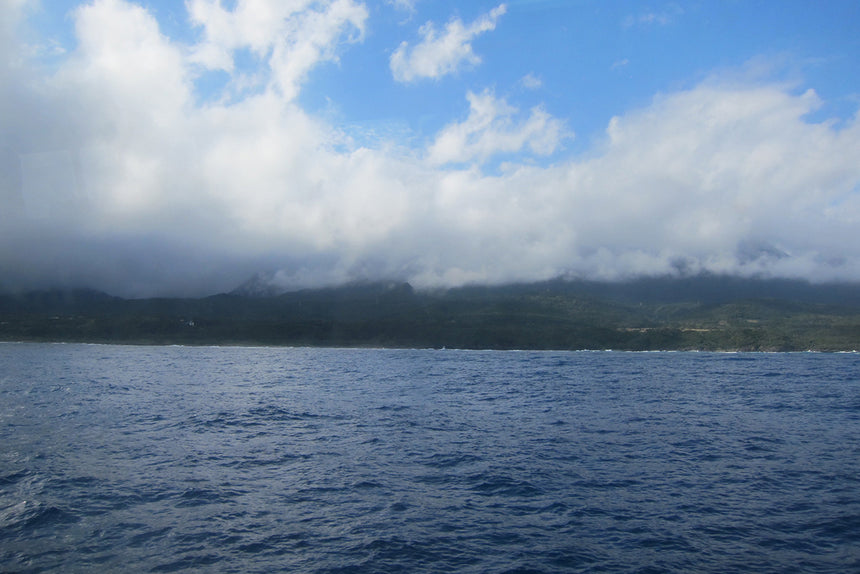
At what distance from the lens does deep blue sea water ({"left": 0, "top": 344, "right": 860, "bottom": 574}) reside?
67.5 feet

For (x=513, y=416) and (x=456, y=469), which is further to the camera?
(x=513, y=416)

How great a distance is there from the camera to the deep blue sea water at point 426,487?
2056 centimetres

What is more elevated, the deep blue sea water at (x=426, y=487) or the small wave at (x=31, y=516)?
the small wave at (x=31, y=516)

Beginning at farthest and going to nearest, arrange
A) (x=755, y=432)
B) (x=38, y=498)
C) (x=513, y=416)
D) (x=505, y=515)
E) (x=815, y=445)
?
(x=513, y=416) → (x=755, y=432) → (x=815, y=445) → (x=38, y=498) → (x=505, y=515)

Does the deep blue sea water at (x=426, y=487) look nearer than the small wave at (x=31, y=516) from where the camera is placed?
Yes

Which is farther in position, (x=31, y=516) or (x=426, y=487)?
(x=426, y=487)

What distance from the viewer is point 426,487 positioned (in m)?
29.3

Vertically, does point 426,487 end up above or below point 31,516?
below

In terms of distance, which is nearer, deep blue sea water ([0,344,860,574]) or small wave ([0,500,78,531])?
deep blue sea water ([0,344,860,574])

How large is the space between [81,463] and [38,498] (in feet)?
23.4

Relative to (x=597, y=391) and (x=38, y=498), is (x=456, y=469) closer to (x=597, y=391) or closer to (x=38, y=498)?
(x=38, y=498)

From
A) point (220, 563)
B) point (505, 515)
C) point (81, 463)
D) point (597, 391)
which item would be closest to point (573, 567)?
point (505, 515)

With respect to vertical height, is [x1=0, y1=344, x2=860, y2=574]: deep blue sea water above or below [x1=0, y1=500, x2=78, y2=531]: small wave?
below

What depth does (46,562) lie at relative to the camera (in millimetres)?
19891
